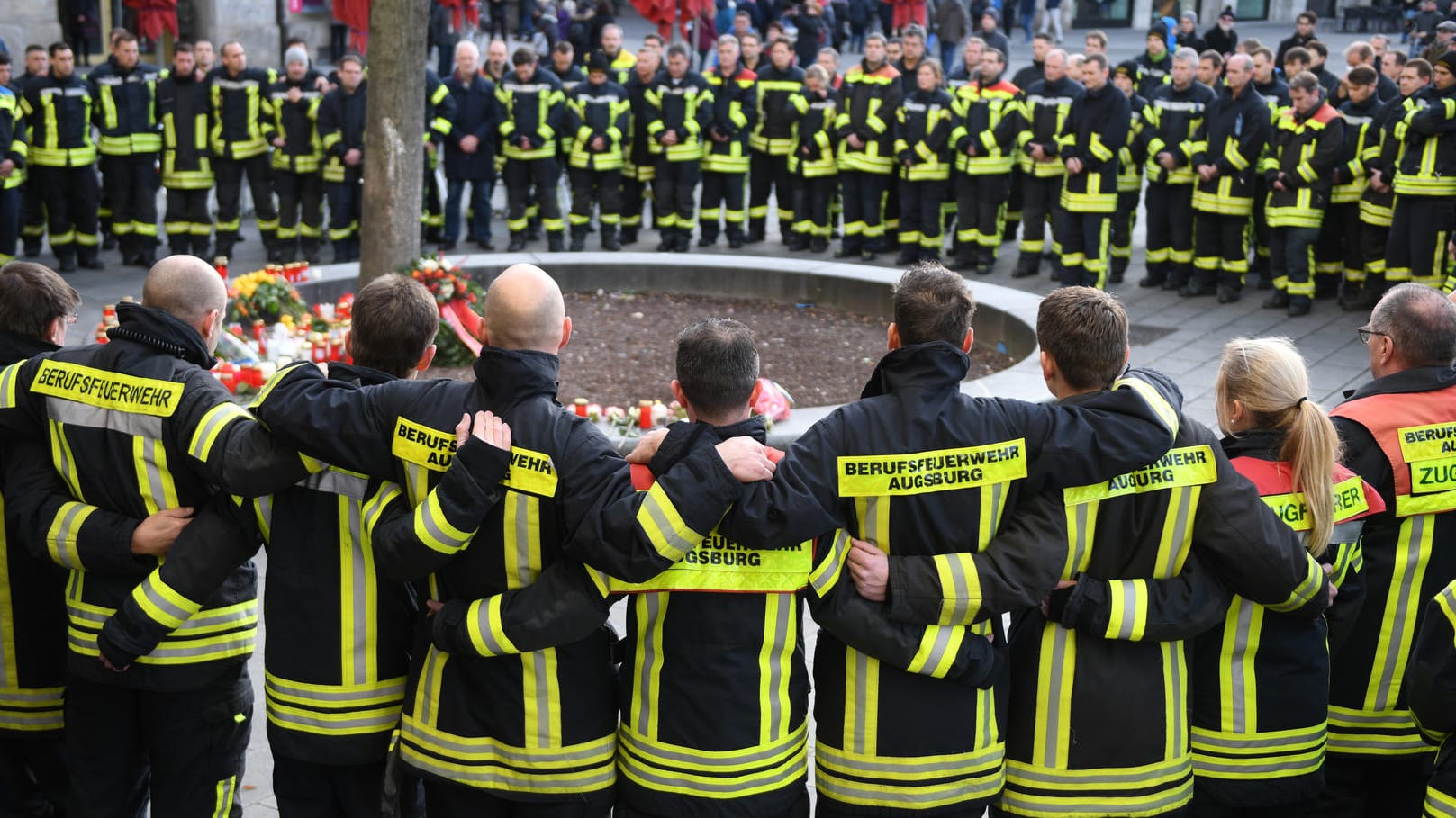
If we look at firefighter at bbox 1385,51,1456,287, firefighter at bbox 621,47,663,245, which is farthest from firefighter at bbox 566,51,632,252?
firefighter at bbox 1385,51,1456,287

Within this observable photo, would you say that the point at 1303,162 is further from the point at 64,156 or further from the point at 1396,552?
the point at 64,156

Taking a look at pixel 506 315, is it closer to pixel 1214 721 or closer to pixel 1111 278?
pixel 1214 721

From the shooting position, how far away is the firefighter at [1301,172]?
470 inches

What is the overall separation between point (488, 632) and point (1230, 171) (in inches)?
408

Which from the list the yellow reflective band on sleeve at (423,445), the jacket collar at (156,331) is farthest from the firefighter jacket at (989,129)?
the yellow reflective band on sleeve at (423,445)

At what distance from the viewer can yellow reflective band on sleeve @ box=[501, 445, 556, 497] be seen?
356cm

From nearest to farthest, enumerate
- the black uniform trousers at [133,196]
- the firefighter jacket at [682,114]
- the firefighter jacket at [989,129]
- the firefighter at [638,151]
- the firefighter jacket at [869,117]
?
1. the firefighter jacket at [989,129]
2. the black uniform trousers at [133,196]
3. the firefighter jacket at [869,117]
4. the firefighter jacket at [682,114]
5. the firefighter at [638,151]

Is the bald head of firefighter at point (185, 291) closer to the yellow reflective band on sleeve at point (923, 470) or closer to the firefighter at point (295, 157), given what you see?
the yellow reflective band on sleeve at point (923, 470)

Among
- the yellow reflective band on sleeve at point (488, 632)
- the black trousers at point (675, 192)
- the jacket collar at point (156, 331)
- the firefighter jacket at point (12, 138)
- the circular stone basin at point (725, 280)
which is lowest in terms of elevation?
the circular stone basin at point (725, 280)

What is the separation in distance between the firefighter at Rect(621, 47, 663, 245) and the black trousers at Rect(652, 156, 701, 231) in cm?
25

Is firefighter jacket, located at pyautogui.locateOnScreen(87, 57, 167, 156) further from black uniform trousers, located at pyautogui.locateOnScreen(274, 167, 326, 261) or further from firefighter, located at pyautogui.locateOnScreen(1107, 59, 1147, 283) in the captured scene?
firefighter, located at pyautogui.locateOnScreen(1107, 59, 1147, 283)

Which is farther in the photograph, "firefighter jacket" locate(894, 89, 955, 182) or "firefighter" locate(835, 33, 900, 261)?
"firefighter" locate(835, 33, 900, 261)

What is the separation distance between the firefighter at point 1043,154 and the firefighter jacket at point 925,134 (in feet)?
2.22

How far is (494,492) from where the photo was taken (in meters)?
3.52
